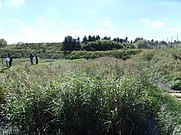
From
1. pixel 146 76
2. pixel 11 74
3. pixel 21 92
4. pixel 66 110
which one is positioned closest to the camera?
pixel 66 110

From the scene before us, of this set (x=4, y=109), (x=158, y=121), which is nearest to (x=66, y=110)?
(x=4, y=109)

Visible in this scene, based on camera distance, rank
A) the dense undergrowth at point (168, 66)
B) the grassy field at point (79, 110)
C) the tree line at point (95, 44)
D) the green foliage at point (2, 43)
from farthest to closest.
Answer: the green foliage at point (2, 43) < the tree line at point (95, 44) < the dense undergrowth at point (168, 66) < the grassy field at point (79, 110)

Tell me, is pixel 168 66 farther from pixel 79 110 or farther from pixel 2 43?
pixel 2 43

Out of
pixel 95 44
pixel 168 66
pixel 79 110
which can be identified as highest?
pixel 95 44

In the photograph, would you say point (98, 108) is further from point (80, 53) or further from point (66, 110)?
point (80, 53)

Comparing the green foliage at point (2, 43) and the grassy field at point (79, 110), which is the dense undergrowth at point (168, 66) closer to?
the grassy field at point (79, 110)

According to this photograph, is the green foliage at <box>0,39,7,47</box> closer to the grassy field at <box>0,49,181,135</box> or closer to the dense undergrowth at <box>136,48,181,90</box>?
the dense undergrowth at <box>136,48,181,90</box>

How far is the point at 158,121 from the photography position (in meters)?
6.05

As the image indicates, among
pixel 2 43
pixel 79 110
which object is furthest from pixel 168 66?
pixel 2 43

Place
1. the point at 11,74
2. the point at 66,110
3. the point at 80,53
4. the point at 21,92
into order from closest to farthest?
the point at 66,110 → the point at 21,92 → the point at 11,74 → the point at 80,53

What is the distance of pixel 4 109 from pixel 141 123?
254 centimetres

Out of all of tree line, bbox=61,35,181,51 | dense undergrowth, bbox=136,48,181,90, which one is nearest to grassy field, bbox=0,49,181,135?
dense undergrowth, bbox=136,48,181,90

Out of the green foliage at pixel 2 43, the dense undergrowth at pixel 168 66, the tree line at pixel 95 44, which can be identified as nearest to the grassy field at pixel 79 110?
the dense undergrowth at pixel 168 66

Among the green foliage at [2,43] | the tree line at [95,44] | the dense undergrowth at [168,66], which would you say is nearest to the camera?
the dense undergrowth at [168,66]
